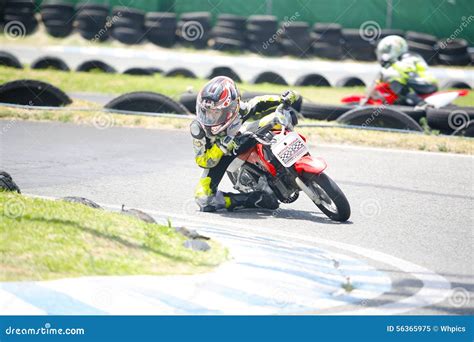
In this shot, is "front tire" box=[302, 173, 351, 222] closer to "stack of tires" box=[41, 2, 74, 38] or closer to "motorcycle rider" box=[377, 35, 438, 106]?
"motorcycle rider" box=[377, 35, 438, 106]

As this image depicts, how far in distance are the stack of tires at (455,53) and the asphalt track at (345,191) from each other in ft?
36.7

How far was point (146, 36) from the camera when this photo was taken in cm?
2480

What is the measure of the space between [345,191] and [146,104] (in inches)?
199

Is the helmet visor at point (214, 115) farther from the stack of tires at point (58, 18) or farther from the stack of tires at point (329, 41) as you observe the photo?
the stack of tires at point (58, 18)

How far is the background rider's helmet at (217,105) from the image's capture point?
8.63 m

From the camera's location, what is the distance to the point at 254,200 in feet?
29.1

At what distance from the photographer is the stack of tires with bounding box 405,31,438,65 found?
73.5 ft

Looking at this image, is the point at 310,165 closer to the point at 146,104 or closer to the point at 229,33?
the point at 146,104

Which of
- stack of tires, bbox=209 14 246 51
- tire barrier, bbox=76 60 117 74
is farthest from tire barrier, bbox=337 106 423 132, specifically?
stack of tires, bbox=209 14 246 51

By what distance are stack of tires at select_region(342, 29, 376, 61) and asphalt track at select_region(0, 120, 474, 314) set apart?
436 inches

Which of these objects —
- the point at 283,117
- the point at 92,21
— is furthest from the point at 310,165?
the point at 92,21

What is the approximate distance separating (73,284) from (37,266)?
0.36 meters

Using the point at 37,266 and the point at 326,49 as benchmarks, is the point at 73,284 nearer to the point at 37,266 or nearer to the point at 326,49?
the point at 37,266

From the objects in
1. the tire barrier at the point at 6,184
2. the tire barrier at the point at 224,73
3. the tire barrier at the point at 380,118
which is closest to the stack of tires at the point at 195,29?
the tire barrier at the point at 224,73
